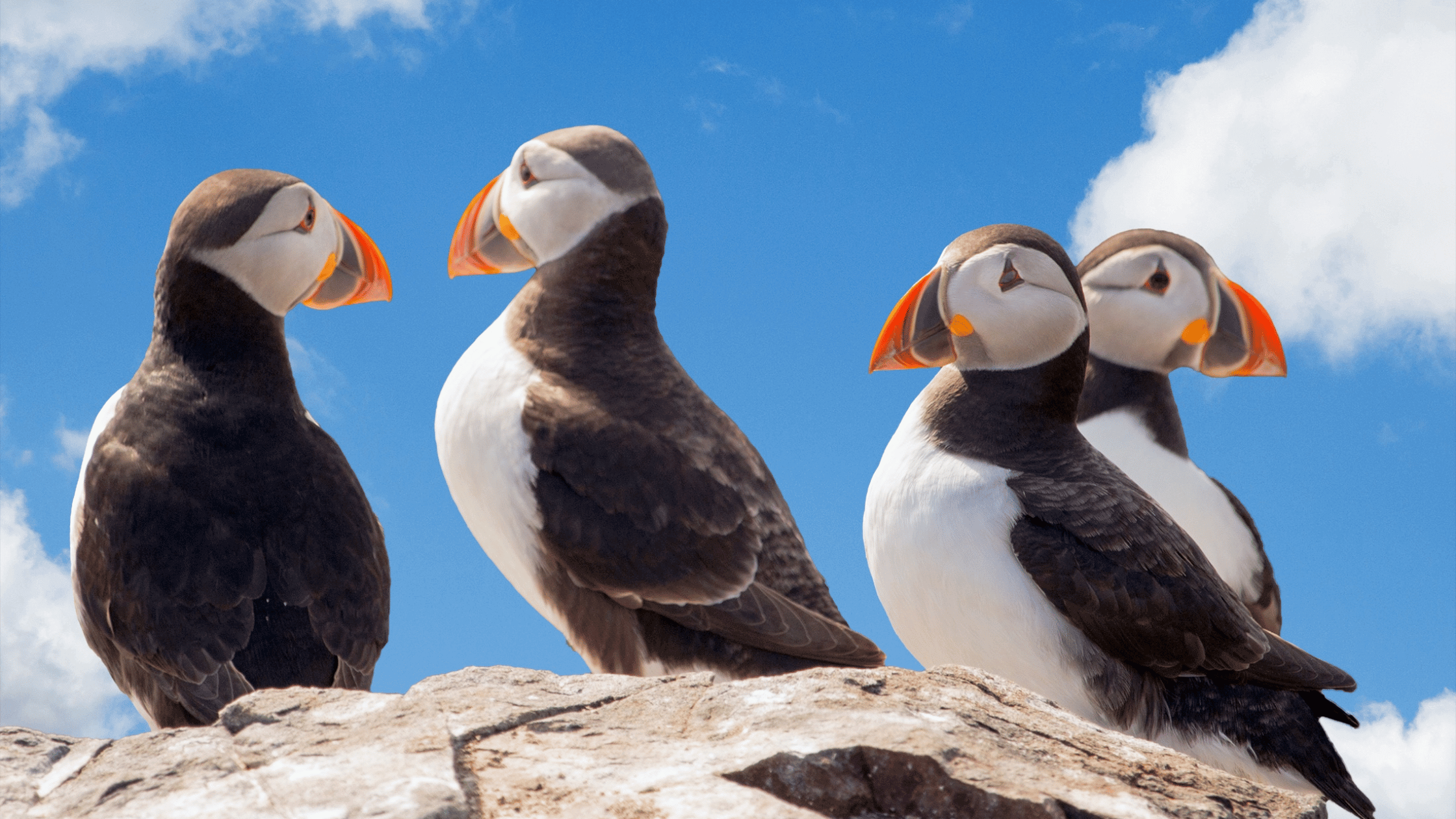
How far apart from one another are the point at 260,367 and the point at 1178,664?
3977mm

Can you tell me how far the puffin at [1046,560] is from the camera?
18.1ft

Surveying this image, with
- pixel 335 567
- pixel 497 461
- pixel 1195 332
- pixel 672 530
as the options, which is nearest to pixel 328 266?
pixel 497 461

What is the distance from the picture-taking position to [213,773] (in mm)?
3078

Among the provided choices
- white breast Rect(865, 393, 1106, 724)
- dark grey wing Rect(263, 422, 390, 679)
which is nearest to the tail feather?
white breast Rect(865, 393, 1106, 724)

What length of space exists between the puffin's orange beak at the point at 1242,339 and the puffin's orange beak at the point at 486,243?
12.7 feet

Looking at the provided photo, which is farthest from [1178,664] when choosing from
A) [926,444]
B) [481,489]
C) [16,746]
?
[16,746]

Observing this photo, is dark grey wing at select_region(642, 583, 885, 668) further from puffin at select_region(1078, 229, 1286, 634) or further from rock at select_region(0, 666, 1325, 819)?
puffin at select_region(1078, 229, 1286, 634)

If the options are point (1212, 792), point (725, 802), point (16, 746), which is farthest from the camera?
point (16, 746)

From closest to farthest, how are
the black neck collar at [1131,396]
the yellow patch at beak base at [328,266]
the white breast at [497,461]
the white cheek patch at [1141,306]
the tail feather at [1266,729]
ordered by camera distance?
the white breast at [497,461] → the tail feather at [1266,729] → the yellow patch at beak base at [328,266] → the white cheek patch at [1141,306] → the black neck collar at [1131,396]

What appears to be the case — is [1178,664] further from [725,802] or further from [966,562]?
[725,802]

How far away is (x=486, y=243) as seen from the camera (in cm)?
635

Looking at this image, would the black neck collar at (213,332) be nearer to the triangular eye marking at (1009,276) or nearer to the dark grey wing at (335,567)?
the dark grey wing at (335,567)

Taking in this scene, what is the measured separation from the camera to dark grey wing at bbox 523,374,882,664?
16.9ft

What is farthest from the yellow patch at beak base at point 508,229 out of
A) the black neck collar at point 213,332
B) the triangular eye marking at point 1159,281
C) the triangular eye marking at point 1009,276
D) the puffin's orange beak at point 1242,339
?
the puffin's orange beak at point 1242,339
